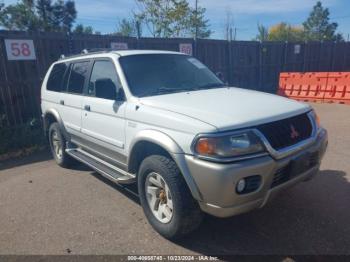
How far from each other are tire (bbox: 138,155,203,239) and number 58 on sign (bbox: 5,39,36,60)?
5938 millimetres

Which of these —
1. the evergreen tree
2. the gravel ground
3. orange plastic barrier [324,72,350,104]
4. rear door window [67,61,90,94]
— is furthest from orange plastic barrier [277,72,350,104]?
the evergreen tree

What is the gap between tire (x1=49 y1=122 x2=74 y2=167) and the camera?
18.4 ft

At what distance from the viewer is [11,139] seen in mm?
7289

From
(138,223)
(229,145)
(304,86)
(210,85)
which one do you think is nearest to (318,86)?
(304,86)

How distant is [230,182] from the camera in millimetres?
2621

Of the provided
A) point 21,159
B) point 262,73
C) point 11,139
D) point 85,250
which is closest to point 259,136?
point 85,250

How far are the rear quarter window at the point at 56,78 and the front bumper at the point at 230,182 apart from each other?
3.62 m

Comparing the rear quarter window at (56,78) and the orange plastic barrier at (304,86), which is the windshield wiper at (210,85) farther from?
the orange plastic barrier at (304,86)

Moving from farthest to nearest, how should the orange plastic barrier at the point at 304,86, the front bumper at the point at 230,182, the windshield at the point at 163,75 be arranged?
the orange plastic barrier at the point at 304,86, the windshield at the point at 163,75, the front bumper at the point at 230,182

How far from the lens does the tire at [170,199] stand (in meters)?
3.00

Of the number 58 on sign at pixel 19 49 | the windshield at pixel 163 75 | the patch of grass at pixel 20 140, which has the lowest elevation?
the patch of grass at pixel 20 140

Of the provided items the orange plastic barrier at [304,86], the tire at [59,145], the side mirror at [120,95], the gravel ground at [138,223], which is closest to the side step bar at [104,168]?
the tire at [59,145]

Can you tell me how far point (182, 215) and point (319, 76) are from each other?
1078 centimetres

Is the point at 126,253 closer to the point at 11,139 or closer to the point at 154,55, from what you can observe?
the point at 154,55
